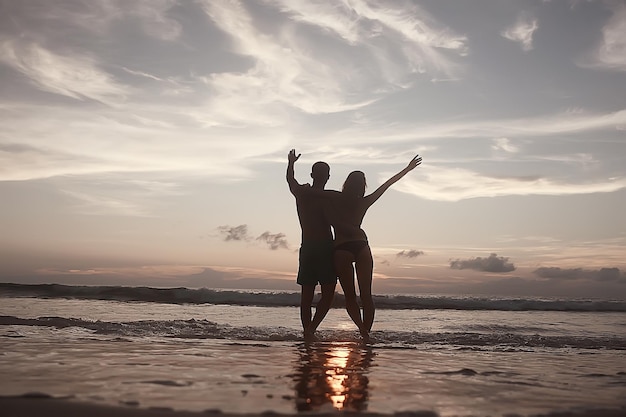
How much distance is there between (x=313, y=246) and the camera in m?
7.27

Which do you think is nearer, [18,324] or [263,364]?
[263,364]

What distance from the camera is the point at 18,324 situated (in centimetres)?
780

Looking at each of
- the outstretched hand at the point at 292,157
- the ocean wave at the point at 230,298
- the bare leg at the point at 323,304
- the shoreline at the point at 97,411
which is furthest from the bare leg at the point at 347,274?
the ocean wave at the point at 230,298

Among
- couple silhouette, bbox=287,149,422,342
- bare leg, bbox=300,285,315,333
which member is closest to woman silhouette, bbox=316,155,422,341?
→ couple silhouette, bbox=287,149,422,342

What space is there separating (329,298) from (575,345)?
3536 mm

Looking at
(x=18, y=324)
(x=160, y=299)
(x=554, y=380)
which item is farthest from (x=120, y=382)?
(x=160, y=299)

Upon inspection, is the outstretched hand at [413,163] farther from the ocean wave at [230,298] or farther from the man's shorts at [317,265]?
the ocean wave at [230,298]

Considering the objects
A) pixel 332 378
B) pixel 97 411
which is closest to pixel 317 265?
pixel 332 378

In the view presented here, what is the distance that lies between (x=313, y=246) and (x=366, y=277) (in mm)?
838

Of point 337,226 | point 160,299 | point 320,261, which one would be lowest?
point 160,299

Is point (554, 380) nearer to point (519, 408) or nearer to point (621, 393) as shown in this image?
point (621, 393)

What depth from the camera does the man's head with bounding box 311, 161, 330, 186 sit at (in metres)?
7.27

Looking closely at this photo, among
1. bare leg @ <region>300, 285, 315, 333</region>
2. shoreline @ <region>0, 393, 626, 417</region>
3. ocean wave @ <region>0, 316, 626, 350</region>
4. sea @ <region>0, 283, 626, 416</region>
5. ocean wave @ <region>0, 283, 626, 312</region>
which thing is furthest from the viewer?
ocean wave @ <region>0, 283, 626, 312</region>

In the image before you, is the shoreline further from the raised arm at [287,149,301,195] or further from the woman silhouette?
the raised arm at [287,149,301,195]
